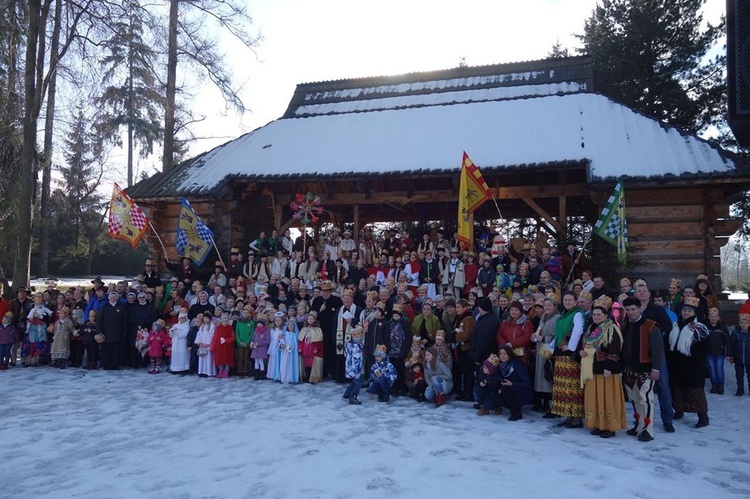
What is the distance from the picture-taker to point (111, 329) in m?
10.7

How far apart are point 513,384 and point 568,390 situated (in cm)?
70

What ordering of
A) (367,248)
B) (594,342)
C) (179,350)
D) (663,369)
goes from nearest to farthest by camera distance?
(594,342) → (663,369) → (179,350) → (367,248)

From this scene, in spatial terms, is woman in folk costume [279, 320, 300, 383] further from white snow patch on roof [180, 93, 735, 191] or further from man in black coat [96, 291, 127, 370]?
white snow patch on roof [180, 93, 735, 191]

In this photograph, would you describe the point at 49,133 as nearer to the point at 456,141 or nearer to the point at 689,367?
the point at 456,141

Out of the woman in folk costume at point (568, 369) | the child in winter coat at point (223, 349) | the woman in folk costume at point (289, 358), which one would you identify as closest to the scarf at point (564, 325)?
the woman in folk costume at point (568, 369)

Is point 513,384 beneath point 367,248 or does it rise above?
beneath

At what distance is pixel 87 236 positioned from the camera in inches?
1366

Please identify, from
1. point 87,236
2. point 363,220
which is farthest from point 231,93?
point 87,236

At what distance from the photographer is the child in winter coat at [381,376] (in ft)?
26.6

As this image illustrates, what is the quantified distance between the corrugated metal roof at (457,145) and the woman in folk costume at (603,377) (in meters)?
5.77

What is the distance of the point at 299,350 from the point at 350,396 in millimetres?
1821

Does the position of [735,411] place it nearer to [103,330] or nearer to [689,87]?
[103,330]

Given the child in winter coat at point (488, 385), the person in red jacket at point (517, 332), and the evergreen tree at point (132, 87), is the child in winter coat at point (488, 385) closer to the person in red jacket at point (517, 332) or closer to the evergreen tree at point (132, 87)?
the person in red jacket at point (517, 332)

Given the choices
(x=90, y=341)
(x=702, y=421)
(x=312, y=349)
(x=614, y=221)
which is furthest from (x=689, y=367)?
(x=90, y=341)
